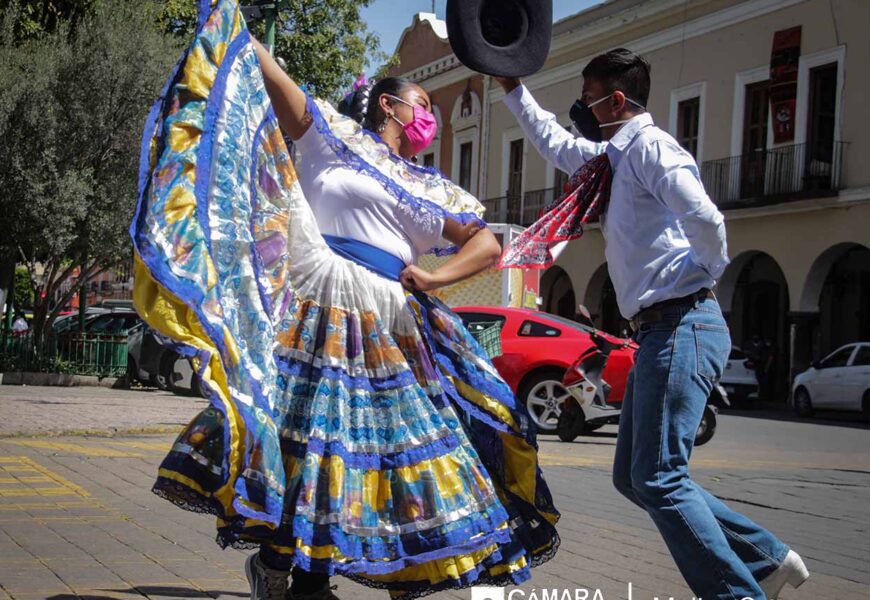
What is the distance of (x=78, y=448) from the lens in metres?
9.33

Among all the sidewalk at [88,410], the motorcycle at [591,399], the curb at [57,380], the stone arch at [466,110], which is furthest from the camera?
the stone arch at [466,110]

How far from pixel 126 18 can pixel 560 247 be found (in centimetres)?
1760

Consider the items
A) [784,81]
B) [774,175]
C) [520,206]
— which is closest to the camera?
[784,81]

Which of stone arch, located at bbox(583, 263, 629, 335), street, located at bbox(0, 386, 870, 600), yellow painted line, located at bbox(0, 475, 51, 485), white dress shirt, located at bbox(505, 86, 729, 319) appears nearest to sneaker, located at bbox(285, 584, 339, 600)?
street, located at bbox(0, 386, 870, 600)

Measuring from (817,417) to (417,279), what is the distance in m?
20.1

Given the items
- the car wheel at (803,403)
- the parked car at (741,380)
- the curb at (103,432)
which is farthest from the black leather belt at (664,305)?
the parked car at (741,380)

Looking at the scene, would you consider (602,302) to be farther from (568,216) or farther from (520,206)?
(568,216)

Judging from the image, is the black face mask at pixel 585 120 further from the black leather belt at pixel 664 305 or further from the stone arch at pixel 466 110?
the stone arch at pixel 466 110

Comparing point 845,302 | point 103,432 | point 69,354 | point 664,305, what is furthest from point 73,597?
point 845,302

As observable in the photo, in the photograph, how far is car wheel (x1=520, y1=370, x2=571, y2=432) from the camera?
1330 centimetres

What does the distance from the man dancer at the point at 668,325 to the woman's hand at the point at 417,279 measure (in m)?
0.61

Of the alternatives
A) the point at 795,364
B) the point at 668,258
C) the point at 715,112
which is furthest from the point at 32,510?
the point at 715,112

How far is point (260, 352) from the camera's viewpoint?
3551mm

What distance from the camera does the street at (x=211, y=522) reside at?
4.64m
